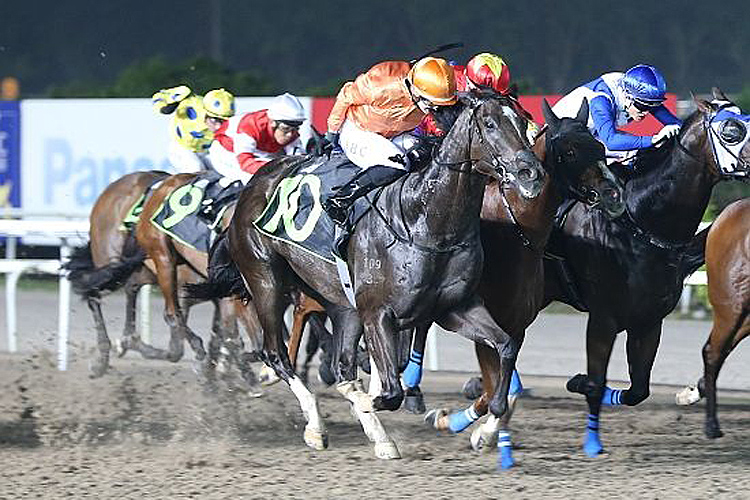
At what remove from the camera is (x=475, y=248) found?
17.2 ft

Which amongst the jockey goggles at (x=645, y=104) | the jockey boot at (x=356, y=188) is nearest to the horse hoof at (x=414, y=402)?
the jockey boot at (x=356, y=188)

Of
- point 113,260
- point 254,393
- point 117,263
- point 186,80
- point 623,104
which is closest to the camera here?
point 623,104

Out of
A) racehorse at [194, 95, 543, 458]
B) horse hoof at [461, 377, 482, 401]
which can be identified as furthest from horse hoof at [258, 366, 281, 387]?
racehorse at [194, 95, 543, 458]

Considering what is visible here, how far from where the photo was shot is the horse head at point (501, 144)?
4867 mm

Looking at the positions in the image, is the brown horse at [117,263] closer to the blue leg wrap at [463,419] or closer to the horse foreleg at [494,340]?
the blue leg wrap at [463,419]

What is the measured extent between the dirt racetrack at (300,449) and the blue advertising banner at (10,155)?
4.72 meters

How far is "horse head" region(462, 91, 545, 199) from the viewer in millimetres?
4867

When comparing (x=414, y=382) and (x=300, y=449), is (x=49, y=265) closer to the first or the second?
(x=414, y=382)

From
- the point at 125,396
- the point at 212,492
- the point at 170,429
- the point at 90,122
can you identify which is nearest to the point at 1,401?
the point at 125,396

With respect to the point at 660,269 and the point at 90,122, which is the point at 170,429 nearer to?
the point at 660,269

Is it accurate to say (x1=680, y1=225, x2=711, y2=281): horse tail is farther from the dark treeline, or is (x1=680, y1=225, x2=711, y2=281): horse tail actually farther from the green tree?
the dark treeline

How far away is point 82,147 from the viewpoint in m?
12.4

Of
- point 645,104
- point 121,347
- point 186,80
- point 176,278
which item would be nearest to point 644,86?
point 645,104

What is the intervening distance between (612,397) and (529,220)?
0.98 m
